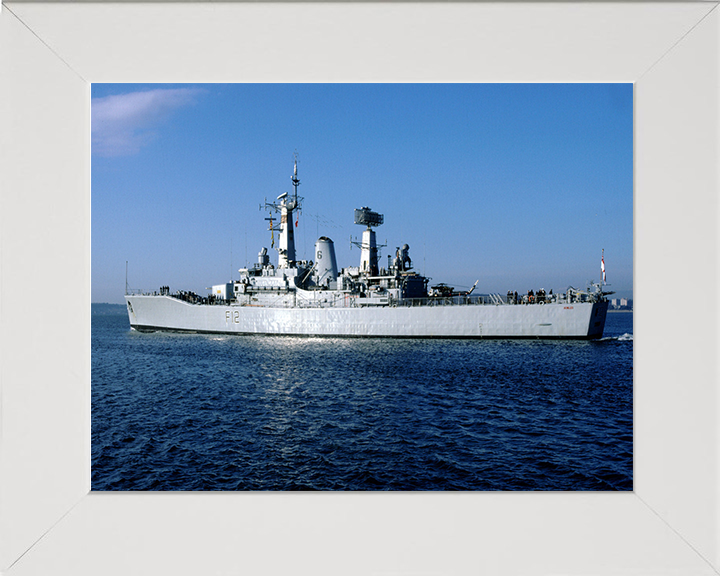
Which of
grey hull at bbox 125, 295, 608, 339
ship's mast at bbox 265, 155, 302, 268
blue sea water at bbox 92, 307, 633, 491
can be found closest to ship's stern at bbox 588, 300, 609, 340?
grey hull at bbox 125, 295, 608, 339

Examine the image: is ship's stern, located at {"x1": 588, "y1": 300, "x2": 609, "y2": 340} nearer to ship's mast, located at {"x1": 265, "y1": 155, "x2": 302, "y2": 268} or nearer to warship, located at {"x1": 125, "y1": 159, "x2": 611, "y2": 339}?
warship, located at {"x1": 125, "y1": 159, "x2": 611, "y2": 339}

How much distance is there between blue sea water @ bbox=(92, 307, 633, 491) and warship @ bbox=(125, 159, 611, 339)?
14.7ft

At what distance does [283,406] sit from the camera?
985cm

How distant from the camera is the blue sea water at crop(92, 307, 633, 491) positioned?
19.4 ft

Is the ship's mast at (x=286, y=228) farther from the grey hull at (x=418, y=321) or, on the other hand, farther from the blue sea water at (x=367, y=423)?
the blue sea water at (x=367, y=423)

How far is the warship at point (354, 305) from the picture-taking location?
21859 mm
